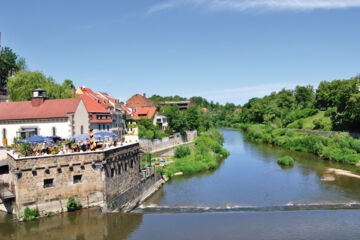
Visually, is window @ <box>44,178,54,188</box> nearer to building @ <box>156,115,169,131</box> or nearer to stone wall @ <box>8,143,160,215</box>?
stone wall @ <box>8,143,160,215</box>

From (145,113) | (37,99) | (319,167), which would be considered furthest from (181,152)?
(37,99)

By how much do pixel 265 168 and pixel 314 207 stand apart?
18980 millimetres

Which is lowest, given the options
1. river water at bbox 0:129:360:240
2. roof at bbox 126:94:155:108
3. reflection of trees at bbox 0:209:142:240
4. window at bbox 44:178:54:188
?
river water at bbox 0:129:360:240

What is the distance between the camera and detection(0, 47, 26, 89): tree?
196 feet

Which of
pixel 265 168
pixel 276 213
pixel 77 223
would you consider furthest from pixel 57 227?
pixel 265 168

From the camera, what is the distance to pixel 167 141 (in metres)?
62.4

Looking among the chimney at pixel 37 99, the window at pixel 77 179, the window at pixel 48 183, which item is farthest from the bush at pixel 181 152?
the window at pixel 48 183

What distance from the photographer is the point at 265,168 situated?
4694cm

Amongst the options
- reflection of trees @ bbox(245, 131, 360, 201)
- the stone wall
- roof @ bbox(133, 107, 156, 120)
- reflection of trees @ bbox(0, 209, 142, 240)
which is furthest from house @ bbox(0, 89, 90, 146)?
roof @ bbox(133, 107, 156, 120)

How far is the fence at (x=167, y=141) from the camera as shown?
53.1 metres

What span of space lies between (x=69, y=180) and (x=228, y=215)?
44.3 feet

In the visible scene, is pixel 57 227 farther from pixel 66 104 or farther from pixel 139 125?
pixel 139 125

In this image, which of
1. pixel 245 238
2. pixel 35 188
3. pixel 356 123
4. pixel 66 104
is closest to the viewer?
pixel 245 238

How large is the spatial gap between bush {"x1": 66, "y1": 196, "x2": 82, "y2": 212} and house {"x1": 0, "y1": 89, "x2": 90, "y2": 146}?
12.8 metres
